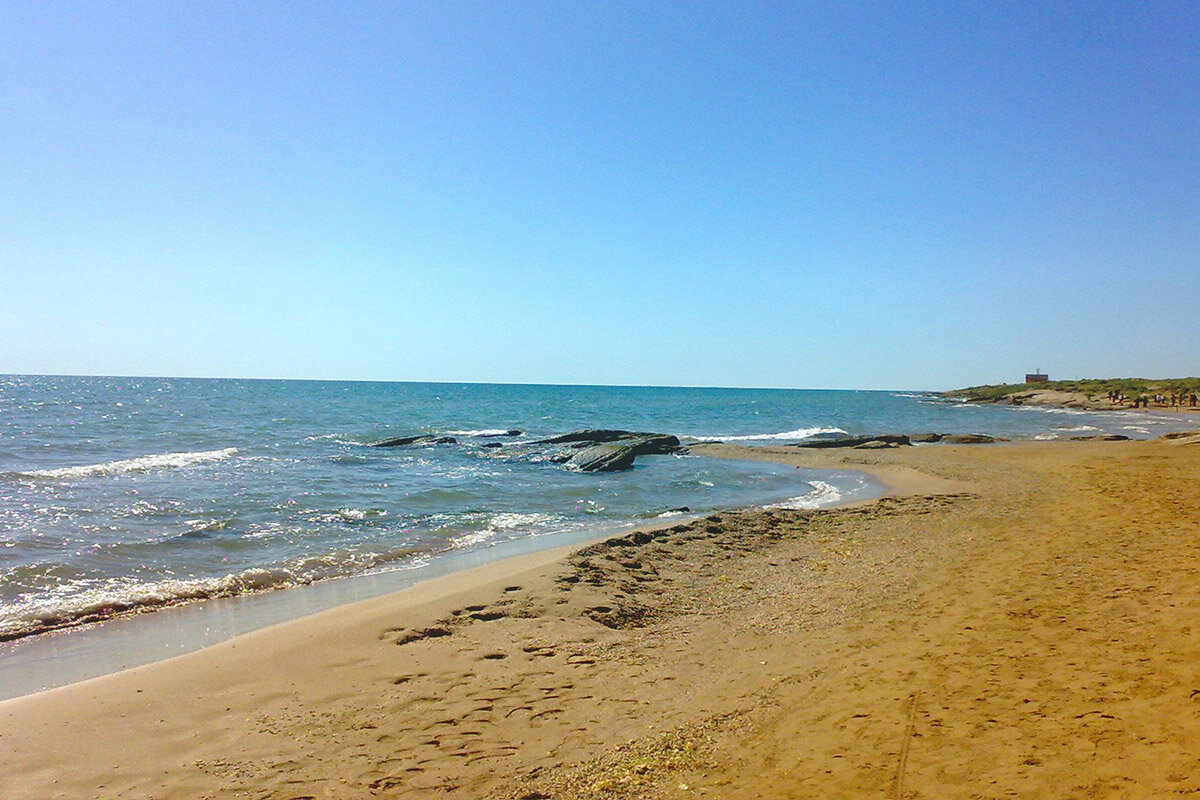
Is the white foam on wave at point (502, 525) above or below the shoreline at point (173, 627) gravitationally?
below

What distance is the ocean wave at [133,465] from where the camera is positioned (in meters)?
21.5

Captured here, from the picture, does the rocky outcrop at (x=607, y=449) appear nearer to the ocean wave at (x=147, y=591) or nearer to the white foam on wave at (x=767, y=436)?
the white foam on wave at (x=767, y=436)

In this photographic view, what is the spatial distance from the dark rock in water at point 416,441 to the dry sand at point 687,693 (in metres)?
27.2

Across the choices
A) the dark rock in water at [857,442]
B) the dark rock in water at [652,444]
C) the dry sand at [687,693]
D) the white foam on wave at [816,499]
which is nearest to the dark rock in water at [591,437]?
the dark rock in water at [652,444]

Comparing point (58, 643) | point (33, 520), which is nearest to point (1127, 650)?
point (58, 643)

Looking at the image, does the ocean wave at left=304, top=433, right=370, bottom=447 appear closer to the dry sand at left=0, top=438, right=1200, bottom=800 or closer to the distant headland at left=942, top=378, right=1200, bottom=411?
the dry sand at left=0, top=438, right=1200, bottom=800

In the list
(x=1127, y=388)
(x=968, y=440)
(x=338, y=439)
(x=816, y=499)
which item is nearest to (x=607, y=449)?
(x=816, y=499)

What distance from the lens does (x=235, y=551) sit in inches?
507

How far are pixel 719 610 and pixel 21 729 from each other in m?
6.93

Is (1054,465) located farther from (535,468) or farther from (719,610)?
(719,610)

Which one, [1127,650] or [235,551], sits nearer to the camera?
[1127,650]

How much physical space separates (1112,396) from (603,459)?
74866mm

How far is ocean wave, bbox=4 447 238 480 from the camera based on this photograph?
21.5 m

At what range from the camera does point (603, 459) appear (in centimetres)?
2772
